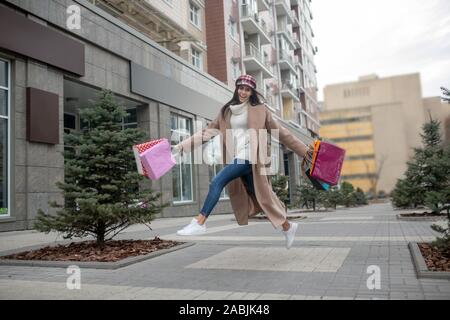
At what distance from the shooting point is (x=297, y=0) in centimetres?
4759

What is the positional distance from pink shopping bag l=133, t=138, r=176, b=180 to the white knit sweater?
0.80 m

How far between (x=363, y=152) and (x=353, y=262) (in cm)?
9881

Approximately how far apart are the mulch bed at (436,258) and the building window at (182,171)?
1394 cm

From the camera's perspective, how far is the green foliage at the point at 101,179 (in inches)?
225

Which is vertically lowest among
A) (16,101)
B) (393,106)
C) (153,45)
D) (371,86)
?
(16,101)

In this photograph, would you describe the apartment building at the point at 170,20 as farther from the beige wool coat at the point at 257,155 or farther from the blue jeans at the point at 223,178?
the blue jeans at the point at 223,178

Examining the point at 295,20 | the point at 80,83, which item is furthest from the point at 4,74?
the point at 295,20

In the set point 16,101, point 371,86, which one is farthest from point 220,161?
point 371,86

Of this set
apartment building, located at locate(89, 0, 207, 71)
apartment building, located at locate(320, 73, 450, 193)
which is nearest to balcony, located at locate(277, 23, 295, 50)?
apartment building, located at locate(89, 0, 207, 71)

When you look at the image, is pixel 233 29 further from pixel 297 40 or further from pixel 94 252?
pixel 94 252

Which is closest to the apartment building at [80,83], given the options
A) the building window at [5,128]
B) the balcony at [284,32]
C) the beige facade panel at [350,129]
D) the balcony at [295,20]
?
the building window at [5,128]

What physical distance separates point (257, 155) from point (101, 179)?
2370 mm

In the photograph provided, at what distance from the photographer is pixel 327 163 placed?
5.23 metres
